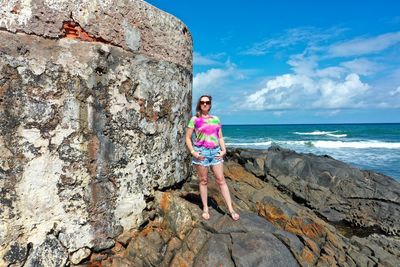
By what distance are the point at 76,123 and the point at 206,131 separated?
4.69ft

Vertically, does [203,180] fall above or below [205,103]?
below

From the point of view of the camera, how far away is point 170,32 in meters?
4.66

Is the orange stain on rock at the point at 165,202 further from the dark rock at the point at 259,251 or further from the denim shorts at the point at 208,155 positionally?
the dark rock at the point at 259,251

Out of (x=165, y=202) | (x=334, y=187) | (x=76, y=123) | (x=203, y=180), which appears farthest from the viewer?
(x=334, y=187)

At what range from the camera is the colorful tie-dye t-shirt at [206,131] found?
421cm

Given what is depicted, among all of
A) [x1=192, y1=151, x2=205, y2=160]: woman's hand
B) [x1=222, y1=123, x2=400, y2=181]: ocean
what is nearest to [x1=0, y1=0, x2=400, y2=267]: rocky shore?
A: [x1=192, y1=151, x2=205, y2=160]: woman's hand

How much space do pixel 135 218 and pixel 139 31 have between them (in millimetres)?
2189

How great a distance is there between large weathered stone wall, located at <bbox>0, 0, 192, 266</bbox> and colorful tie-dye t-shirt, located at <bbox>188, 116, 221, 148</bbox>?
0.52 m

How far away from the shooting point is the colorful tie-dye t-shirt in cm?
421

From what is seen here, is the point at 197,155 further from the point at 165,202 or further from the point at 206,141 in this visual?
the point at 165,202

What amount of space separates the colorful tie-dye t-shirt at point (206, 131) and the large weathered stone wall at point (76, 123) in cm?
52

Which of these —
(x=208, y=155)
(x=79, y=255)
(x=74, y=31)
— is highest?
(x=74, y=31)

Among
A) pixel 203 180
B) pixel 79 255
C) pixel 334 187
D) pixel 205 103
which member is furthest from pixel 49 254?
pixel 334 187

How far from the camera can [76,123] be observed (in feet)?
12.2
